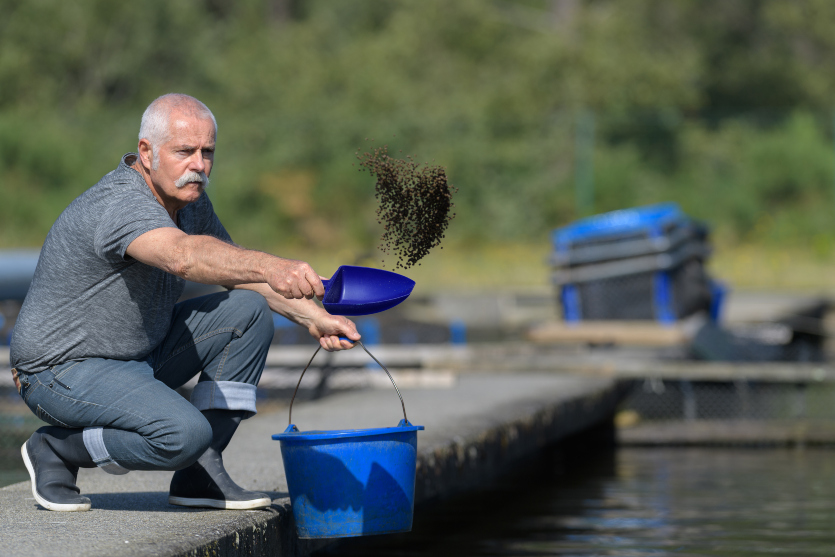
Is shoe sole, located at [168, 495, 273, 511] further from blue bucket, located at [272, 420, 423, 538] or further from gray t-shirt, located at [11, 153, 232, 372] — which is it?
gray t-shirt, located at [11, 153, 232, 372]

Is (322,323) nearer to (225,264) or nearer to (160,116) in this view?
(225,264)

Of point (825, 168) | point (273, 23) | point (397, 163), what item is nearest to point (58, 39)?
point (273, 23)

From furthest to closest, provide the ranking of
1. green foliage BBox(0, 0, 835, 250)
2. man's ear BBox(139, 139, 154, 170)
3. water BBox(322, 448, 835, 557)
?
green foliage BBox(0, 0, 835, 250)
water BBox(322, 448, 835, 557)
man's ear BBox(139, 139, 154, 170)

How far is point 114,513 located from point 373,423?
251cm

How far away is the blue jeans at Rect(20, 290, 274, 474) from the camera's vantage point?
3.45m

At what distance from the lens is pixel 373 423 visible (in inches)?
238

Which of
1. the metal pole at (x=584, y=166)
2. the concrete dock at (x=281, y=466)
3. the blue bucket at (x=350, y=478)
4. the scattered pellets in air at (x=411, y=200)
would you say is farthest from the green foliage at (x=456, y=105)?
the blue bucket at (x=350, y=478)

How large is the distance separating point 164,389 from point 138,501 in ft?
2.17

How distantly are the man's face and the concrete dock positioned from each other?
1032 mm

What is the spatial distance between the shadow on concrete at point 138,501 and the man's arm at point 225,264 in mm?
1005

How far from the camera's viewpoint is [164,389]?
352 centimetres

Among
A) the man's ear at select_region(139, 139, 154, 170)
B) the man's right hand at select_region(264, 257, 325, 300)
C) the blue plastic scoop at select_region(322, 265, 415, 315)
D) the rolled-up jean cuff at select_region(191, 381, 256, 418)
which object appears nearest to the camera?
the man's right hand at select_region(264, 257, 325, 300)

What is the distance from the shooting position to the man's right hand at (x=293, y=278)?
3.03 metres

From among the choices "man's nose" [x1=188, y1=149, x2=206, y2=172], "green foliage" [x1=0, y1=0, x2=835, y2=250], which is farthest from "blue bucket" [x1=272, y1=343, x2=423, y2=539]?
"green foliage" [x1=0, y1=0, x2=835, y2=250]
